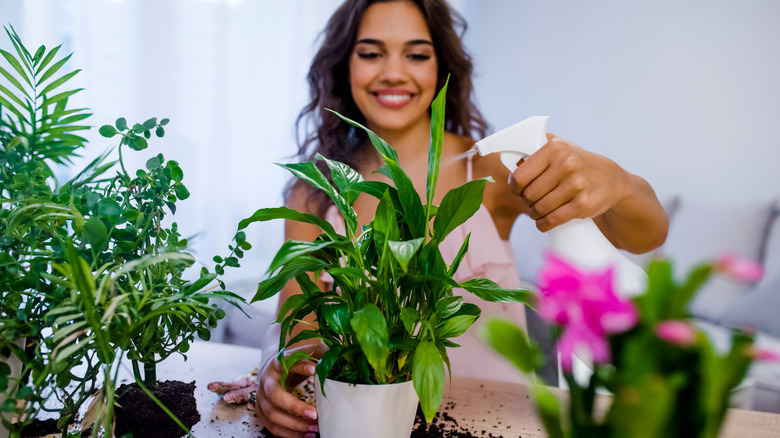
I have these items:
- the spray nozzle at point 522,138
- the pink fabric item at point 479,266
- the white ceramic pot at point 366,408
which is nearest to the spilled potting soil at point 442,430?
the white ceramic pot at point 366,408

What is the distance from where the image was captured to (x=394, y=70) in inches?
46.3

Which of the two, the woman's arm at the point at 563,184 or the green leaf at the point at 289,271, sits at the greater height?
the woman's arm at the point at 563,184

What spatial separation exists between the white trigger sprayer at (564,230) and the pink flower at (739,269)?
37cm

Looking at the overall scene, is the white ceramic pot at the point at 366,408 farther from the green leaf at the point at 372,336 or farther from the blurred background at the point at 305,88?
the blurred background at the point at 305,88

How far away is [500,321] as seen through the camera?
0.26 metres

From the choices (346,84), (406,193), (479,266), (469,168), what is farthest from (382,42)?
(406,193)

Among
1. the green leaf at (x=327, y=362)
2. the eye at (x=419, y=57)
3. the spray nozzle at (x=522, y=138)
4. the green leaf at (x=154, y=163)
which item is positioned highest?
the eye at (x=419, y=57)

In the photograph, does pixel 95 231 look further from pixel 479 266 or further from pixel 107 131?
pixel 479 266

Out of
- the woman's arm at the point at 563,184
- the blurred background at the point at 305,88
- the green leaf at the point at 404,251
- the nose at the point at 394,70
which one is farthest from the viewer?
the blurred background at the point at 305,88

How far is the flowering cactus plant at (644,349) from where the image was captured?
0.23 m

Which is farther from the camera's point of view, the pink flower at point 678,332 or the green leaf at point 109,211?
the green leaf at point 109,211

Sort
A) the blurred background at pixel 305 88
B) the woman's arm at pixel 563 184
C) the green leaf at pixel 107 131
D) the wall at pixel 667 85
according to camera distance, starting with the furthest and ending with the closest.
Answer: the wall at pixel 667 85 < the blurred background at pixel 305 88 < the woman's arm at pixel 563 184 < the green leaf at pixel 107 131

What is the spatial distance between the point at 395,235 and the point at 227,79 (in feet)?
7.54

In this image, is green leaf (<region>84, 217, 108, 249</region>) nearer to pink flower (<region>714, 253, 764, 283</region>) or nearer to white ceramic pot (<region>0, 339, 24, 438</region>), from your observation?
white ceramic pot (<region>0, 339, 24, 438</region>)
